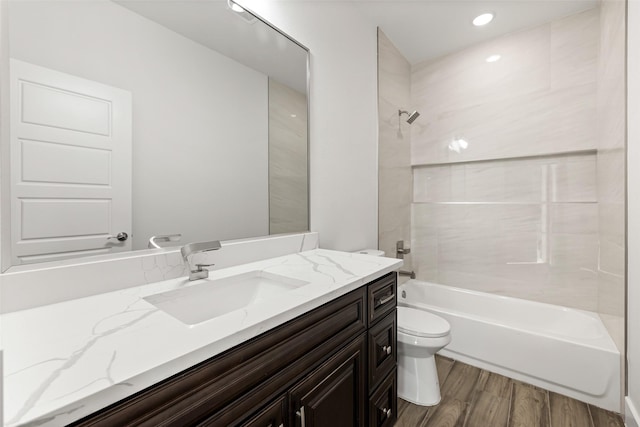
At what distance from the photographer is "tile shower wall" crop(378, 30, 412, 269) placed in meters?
2.43

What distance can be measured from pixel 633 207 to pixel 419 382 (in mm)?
1426

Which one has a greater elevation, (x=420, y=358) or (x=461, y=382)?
(x=420, y=358)

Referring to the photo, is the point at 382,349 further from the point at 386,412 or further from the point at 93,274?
the point at 93,274

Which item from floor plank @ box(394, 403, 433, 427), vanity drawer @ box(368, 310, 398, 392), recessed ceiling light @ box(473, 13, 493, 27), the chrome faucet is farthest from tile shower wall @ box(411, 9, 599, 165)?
the chrome faucet

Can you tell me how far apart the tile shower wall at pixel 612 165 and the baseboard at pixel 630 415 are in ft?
0.88

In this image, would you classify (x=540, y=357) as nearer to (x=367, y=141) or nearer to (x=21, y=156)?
(x=367, y=141)

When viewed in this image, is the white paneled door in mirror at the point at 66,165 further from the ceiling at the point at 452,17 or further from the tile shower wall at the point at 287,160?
the ceiling at the point at 452,17

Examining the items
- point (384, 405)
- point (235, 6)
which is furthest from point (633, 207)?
point (235, 6)

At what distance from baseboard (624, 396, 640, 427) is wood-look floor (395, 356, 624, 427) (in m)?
0.07

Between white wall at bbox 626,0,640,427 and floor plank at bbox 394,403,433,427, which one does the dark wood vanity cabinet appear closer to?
floor plank at bbox 394,403,433,427

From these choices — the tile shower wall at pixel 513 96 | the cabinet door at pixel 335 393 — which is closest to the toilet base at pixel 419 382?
the cabinet door at pixel 335 393

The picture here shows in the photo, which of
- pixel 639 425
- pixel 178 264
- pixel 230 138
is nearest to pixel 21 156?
pixel 178 264

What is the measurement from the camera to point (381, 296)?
1.29 meters

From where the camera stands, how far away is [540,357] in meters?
1.83
